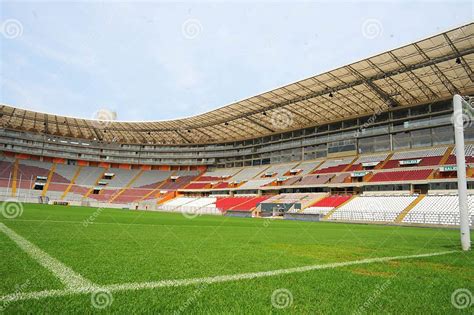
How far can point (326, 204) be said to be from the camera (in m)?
37.9

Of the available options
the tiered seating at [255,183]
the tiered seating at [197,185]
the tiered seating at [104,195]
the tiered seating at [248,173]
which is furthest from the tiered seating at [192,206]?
the tiered seating at [104,195]

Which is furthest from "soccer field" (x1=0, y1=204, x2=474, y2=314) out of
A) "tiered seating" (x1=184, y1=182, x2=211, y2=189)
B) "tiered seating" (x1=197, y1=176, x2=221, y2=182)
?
"tiered seating" (x1=197, y1=176, x2=221, y2=182)

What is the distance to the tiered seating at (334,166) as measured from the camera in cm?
4526

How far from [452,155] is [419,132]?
24.1ft

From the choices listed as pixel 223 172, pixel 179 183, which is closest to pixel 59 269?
pixel 223 172

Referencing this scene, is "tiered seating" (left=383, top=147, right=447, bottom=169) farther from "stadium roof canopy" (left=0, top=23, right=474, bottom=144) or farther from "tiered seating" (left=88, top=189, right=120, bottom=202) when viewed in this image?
"tiered seating" (left=88, top=189, right=120, bottom=202)

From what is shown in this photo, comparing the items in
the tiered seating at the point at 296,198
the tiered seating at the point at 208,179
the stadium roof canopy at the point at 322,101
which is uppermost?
the stadium roof canopy at the point at 322,101

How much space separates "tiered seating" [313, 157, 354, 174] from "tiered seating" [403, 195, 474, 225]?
46.7ft

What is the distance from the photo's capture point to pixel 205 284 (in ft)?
12.5

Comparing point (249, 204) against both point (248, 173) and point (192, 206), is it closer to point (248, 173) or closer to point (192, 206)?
point (192, 206)

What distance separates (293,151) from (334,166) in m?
12.4

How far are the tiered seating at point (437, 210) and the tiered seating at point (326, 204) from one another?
8.35m

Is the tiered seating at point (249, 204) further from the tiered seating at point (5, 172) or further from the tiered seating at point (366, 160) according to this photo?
the tiered seating at point (5, 172)

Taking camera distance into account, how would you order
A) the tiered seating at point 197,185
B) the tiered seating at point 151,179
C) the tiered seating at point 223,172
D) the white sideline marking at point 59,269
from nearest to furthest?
the white sideline marking at point 59,269 < the tiered seating at point 197,185 < the tiered seating at point 223,172 < the tiered seating at point 151,179
